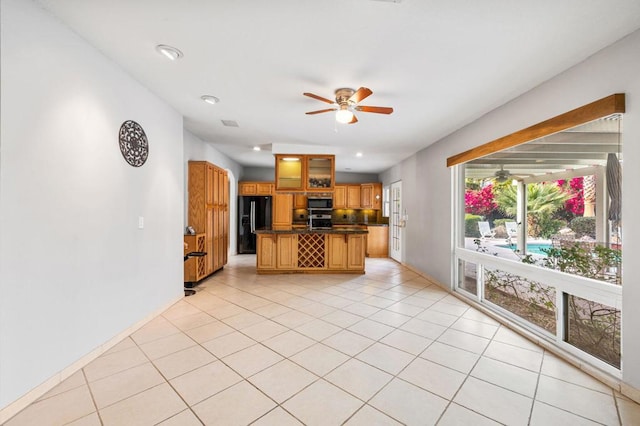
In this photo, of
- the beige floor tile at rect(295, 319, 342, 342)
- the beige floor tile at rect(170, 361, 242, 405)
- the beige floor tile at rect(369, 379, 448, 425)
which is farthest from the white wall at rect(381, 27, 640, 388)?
the beige floor tile at rect(170, 361, 242, 405)

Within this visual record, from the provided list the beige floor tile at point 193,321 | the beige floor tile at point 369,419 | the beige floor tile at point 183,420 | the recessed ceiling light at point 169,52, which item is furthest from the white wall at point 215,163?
the beige floor tile at point 369,419

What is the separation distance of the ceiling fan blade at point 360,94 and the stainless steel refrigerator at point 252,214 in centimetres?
497

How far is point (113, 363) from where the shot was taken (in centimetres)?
209

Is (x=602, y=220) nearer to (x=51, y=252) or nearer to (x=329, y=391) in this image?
(x=329, y=391)

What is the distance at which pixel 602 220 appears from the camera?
6.84ft

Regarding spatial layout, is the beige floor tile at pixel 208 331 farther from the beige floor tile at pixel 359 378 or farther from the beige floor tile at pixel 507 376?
the beige floor tile at pixel 507 376

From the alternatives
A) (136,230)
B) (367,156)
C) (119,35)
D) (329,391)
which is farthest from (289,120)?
(329,391)

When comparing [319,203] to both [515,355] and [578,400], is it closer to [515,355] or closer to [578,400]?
[515,355]

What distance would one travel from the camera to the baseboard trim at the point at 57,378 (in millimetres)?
1524

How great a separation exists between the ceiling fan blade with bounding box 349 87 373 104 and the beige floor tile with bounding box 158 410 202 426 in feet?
8.91

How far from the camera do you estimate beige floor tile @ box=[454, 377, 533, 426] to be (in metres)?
1.57

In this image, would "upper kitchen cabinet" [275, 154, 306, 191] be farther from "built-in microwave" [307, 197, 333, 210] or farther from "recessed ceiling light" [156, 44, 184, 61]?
"recessed ceiling light" [156, 44, 184, 61]

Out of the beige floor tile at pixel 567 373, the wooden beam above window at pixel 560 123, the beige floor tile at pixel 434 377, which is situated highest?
the wooden beam above window at pixel 560 123

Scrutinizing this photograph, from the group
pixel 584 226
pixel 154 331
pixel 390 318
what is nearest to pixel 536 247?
pixel 584 226
